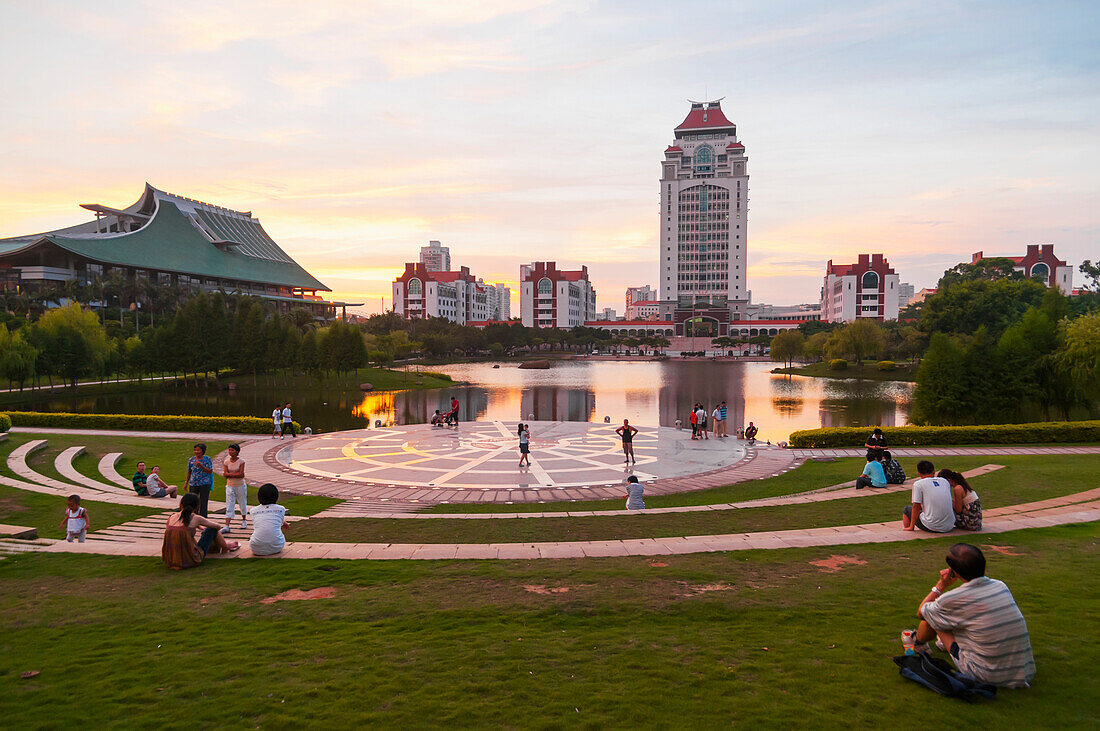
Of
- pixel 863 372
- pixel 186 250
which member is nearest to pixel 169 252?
pixel 186 250

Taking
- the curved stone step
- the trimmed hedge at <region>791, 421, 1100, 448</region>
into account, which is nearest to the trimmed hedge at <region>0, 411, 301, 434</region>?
the curved stone step

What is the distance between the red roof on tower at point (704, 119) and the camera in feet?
522

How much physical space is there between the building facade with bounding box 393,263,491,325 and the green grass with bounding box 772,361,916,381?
96.3 meters

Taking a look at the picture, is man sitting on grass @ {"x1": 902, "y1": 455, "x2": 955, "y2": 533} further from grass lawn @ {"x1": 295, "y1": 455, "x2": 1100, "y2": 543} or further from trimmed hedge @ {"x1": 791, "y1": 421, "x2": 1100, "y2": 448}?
trimmed hedge @ {"x1": 791, "y1": 421, "x2": 1100, "y2": 448}

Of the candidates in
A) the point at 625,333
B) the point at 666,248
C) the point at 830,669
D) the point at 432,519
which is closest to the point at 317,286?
the point at 625,333

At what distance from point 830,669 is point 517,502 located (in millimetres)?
9830

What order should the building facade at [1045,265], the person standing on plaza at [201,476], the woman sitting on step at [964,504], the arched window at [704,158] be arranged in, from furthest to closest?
the arched window at [704,158], the building facade at [1045,265], the person standing on plaza at [201,476], the woman sitting on step at [964,504]

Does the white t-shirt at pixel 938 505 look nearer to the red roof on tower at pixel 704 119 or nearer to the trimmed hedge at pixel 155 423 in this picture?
the trimmed hedge at pixel 155 423

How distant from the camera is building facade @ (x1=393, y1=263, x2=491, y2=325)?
159 m

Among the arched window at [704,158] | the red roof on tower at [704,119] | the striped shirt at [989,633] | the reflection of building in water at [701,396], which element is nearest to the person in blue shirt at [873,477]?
the striped shirt at [989,633]

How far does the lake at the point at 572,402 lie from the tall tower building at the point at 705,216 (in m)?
95.1

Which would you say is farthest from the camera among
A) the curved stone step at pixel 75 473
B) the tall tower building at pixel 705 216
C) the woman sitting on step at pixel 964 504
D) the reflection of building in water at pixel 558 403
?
the tall tower building at pixel 705 216

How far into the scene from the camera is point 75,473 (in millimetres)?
16938

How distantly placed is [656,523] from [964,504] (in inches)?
195
